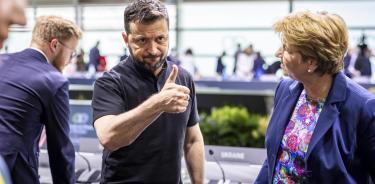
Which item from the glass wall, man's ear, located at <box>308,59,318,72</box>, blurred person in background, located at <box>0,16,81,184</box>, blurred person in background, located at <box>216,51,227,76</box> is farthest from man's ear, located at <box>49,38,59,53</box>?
the glass wall

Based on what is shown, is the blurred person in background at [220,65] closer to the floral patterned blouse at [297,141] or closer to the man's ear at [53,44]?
the man's ear at [53,44]

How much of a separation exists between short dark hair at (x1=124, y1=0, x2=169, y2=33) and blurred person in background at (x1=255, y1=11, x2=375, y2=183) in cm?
42

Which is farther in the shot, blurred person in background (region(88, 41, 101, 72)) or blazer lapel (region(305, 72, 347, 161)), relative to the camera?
blurred person in background (region(88, 41, 101, 72))

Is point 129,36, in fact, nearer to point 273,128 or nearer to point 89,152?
point 273,128

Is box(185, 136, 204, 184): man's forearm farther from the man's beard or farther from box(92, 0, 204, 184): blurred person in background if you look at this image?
the man's beard

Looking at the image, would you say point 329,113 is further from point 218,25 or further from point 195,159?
point 218,25

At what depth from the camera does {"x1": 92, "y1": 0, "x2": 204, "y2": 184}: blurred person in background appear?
1.72 meters

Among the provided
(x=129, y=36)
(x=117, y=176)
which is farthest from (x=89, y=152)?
(x=129, y=36)

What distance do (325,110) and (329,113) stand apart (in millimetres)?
19

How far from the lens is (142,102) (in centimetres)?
178

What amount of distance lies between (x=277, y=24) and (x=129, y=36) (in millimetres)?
524

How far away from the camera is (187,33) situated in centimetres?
1543

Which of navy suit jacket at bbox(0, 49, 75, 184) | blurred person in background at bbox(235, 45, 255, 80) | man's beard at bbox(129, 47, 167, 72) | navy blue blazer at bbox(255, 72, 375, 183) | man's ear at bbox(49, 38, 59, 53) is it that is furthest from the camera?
blurred person in background at bbox(235, 45, 255, 80)

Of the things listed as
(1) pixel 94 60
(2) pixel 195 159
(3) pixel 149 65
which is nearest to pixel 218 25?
(1) pixel 94 60
